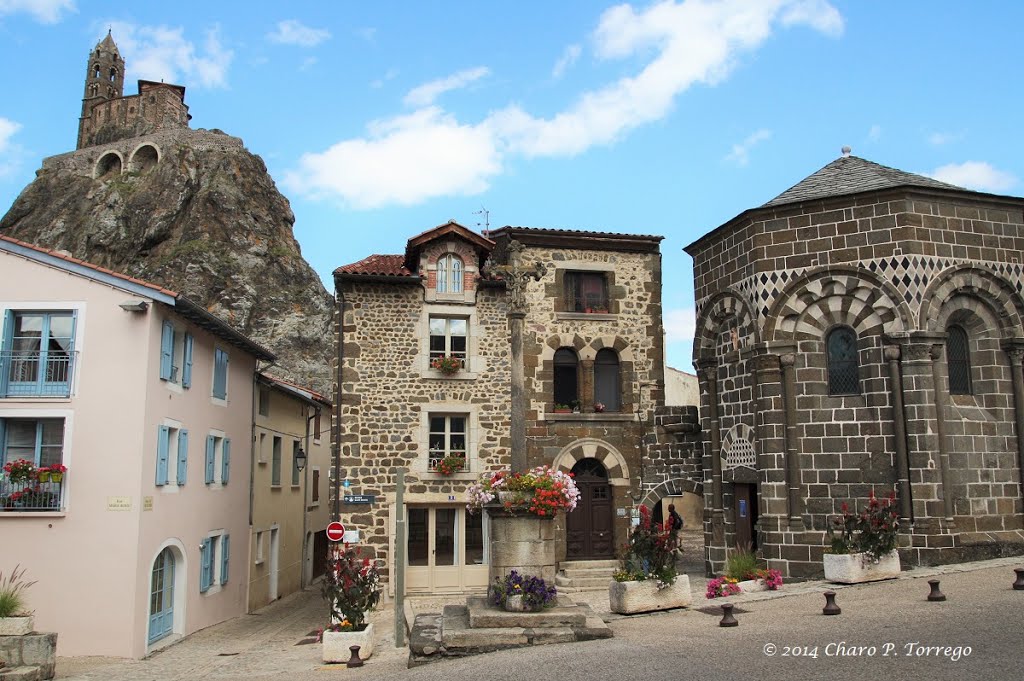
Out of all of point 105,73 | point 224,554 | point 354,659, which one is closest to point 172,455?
point 224,554

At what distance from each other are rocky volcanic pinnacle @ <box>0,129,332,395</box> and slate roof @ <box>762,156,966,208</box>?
37.2 metres

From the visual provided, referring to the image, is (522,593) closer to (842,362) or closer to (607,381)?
(842,362)

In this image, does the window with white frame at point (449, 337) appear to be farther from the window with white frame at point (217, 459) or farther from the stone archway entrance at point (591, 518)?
the window with white frame at point (217, 459)

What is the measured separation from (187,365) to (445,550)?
7186 mm

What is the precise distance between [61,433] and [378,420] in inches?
266

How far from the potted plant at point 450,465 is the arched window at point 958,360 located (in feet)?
33.5

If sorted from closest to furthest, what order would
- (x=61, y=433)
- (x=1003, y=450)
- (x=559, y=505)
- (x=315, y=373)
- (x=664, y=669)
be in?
1. (x=664, y=669)
2. (x=559, y=505)
3. (x=61, y=433)
4. (x=1003, y=450)
5. (x=315, y=373)

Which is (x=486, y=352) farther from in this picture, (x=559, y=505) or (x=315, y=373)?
(x=315, y=373)

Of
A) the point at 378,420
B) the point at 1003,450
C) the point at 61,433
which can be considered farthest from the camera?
the point at 378,420

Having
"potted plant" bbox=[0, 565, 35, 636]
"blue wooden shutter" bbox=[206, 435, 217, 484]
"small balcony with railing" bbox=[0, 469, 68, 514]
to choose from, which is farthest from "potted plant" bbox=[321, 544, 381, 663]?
"blue wooden shutter" bbox=[206, 435, 217, 484]

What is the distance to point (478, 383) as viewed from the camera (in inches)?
760

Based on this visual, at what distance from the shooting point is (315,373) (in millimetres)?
49531

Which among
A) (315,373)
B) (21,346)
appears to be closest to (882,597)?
(21,346)

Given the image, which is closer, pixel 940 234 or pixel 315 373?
pixel 940 234
